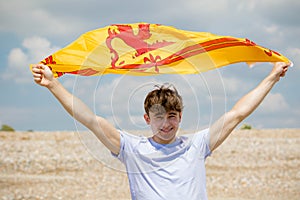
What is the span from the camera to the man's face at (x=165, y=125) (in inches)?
125

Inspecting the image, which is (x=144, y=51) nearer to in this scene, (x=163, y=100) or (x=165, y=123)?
(x=163, y=100)

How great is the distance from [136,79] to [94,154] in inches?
27.0

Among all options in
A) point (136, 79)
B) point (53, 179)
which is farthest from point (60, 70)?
point (53, 179)

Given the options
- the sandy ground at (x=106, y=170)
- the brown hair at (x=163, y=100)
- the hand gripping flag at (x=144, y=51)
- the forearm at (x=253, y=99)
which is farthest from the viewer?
the sandy ground at (x=106, y=170)

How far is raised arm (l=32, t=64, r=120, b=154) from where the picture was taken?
319cm

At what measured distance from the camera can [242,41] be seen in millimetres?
4062

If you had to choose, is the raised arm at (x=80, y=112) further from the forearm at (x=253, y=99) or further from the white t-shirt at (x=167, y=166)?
the forearm at (x=253, y=99)

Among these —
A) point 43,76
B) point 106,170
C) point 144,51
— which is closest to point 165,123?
point 43,76

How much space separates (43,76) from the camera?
10.7 feet

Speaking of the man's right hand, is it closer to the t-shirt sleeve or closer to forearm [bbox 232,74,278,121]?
the t-shirt sleeve

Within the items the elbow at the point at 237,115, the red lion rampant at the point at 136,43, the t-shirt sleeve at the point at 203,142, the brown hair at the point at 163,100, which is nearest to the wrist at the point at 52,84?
the brown hair at the point at 163,100

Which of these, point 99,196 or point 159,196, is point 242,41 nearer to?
point 159,196

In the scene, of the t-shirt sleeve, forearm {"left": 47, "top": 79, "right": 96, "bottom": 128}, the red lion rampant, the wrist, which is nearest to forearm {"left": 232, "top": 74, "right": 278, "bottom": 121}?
the t-shirt sleeve

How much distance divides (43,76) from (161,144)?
3.04 ft
